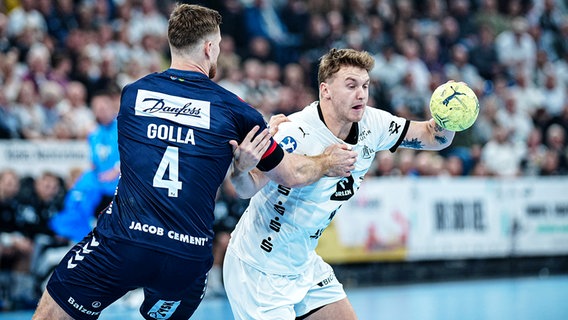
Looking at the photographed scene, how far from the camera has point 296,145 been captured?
599 cm

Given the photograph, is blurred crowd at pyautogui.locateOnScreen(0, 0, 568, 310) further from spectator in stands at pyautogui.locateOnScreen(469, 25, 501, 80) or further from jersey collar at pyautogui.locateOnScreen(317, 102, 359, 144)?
jersey collar at pyautogui.locateOnScreen(317, 102, 359, 144)

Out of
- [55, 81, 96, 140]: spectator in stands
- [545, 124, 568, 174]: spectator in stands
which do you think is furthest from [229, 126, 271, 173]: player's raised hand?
[545, 124, 568, 174]: spectator in stands

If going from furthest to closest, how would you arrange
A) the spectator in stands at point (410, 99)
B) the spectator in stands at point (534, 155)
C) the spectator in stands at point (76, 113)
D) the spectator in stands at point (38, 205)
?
1. the spectator in stands at point (410, 99)
2. the spectator in stands at point (534, 155)
3. the spectator in stands at point (76, 113)
4. the spectator in stands at point (38, 205)

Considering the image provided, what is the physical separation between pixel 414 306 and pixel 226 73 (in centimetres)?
633

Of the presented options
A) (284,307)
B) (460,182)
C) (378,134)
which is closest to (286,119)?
(378,134)

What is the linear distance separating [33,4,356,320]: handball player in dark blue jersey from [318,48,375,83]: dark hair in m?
1.07

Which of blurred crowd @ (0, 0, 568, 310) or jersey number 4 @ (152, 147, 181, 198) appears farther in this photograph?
blurred crowd @ (0, 0, 568, 310)

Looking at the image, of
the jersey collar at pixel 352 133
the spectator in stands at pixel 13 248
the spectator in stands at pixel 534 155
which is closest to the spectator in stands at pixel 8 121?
the spectator in stands at pixel 13 248

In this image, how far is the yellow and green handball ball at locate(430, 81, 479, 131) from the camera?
600 centimetres

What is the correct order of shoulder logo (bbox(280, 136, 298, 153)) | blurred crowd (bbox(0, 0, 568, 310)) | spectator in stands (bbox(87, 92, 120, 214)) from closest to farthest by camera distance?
shoulder logo (bbox(280, 136, 298, 153)), spectator in stands (bbox(87, 92, 120, 214)), blurred crowd (bbox(0, 0, 568, 310))

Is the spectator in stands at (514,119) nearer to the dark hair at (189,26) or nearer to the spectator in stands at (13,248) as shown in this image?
the spectator in stands at (13,248)

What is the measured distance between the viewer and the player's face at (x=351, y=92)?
19.5ft

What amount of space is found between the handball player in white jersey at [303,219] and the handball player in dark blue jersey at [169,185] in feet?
2.60

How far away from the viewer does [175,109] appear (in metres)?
5.00
